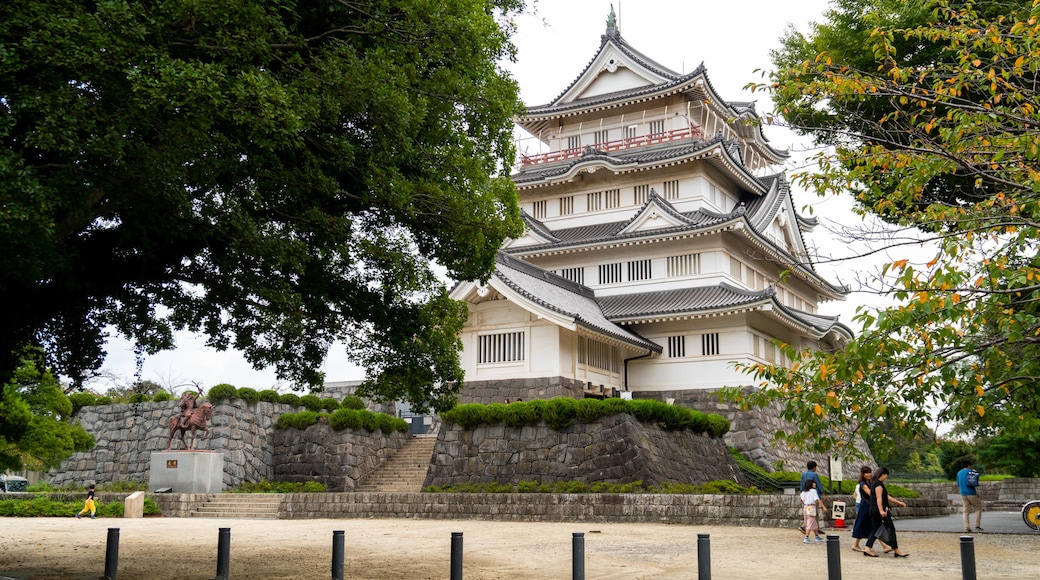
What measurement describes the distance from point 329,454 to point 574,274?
12.9 metres

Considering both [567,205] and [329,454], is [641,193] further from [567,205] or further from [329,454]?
[329,454]

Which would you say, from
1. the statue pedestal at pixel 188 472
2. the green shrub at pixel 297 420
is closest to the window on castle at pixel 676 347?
the green shrub at pixel 297 420

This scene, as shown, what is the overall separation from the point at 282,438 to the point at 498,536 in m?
14.8

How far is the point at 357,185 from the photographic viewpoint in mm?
10305

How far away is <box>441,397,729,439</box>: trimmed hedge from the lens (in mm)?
22391

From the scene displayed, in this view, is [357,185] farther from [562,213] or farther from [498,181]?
[562,213]

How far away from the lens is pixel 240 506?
24.2 meters

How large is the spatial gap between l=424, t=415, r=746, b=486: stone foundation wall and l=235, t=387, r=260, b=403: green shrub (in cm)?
776

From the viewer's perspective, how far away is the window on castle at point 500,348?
2820 cm

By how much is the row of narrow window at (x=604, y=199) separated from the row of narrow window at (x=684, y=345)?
6357mm

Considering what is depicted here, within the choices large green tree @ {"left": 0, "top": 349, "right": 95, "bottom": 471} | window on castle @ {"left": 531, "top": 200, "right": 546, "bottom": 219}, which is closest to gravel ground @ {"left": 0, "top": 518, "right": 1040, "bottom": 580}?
large green tree @ {"left": 0, "top": 349, "right": 95, "bottom": 471}

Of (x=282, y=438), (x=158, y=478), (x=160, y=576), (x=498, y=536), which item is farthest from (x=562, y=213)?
(x=160, y=576)

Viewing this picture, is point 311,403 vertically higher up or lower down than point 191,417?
higher up

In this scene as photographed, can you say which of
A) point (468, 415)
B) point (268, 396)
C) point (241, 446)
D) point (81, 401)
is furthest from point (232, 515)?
point (81, 401)
